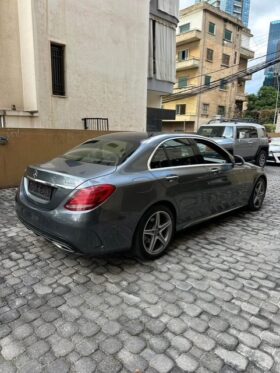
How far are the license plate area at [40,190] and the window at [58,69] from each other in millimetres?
7044

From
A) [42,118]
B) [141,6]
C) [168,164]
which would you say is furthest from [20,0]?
[168,164]

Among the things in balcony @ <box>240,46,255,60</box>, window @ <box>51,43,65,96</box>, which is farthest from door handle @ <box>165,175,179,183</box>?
balcony @ <box>240,46,255,60</box>

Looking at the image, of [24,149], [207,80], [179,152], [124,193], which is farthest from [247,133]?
[207,80]

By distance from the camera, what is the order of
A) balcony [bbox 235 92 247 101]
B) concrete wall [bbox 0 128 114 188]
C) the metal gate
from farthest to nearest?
balcony [bbox 235 92 247 101]
the metal gate
concrete wall [bbox 0 128 114 188]

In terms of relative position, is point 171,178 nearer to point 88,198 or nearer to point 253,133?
→ point 88,198

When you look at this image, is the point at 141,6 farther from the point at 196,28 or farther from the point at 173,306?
the point at 196,28

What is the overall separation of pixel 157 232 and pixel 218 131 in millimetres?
8254

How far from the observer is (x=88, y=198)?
110 inches

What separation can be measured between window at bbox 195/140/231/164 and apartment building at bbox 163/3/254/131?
94.5 feet

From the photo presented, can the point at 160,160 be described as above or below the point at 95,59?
below

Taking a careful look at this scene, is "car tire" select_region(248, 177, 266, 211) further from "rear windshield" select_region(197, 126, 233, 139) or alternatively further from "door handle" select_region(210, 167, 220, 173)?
"rear windshield" select_region(197, 126, 233, 139)

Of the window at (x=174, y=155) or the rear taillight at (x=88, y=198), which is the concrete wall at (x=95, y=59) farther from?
the rear taillight at (x=88, y=198)

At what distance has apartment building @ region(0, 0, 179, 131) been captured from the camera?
8781mm

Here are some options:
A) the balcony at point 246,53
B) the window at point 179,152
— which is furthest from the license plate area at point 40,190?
the balcony at point 246,53
